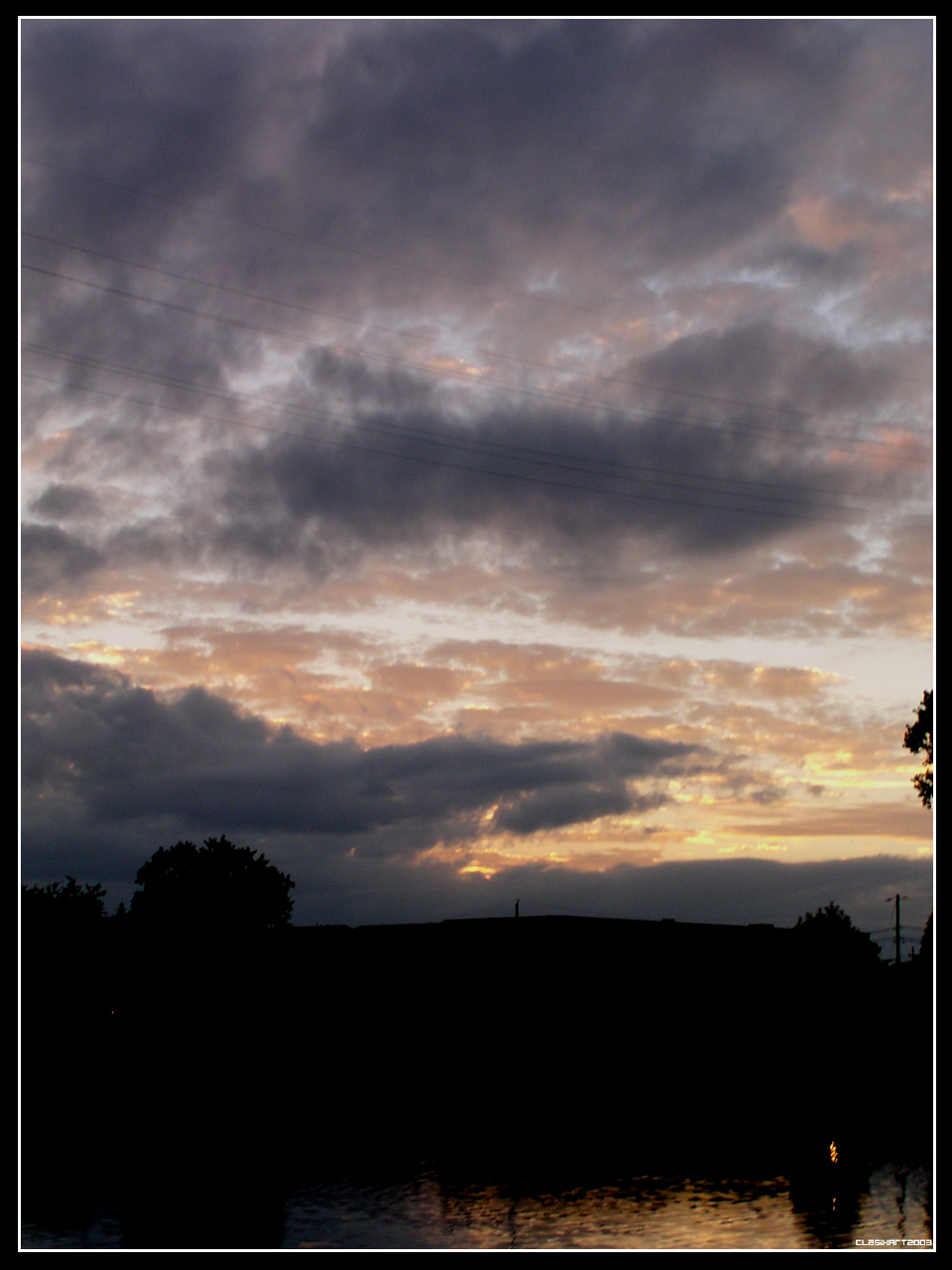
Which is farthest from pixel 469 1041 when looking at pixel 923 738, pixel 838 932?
pixel 838 932

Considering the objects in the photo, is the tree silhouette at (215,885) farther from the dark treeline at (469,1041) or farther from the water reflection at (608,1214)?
the water reflection at (608,1214)

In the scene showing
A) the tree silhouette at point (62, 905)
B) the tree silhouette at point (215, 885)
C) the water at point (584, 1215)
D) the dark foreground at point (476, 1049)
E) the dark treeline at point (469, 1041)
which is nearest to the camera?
the water at point (584, 1215)

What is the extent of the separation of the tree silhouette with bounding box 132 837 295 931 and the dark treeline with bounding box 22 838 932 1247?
90.5 ft

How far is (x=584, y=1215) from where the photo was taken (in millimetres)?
20062

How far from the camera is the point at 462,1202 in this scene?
21562 millimetres

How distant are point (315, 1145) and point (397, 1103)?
42.3 feet

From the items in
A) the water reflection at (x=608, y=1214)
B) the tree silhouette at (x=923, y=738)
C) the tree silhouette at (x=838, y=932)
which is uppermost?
the tree silhouette at (x=923, y=738)

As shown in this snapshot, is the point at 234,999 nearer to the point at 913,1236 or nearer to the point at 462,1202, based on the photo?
the point at 462,1202

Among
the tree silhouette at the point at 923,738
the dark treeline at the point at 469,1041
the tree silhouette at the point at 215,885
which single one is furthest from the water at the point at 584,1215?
the tree silhouette at the point at 215,885

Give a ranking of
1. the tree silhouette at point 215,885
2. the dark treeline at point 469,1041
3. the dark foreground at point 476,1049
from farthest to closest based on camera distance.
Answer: the tree silhouette at point 215,885 < the dark treeline at point 469,1041 < the dark foreground at point 476,1049

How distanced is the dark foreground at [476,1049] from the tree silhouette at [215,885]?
2769 centimetres

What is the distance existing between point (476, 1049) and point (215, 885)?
4959cm

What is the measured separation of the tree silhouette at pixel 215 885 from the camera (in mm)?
87375
